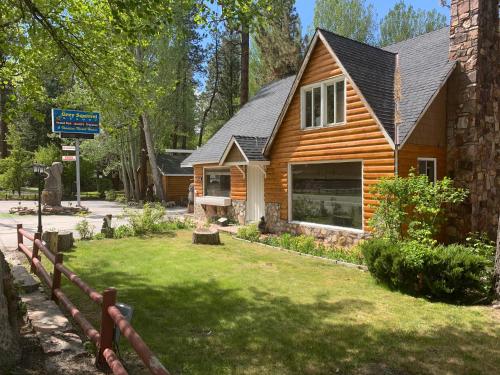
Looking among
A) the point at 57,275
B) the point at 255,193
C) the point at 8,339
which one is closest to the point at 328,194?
the point at 255,193

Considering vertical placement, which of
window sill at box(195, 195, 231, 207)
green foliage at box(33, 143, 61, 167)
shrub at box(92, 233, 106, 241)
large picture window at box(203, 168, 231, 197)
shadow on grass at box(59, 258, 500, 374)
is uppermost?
green foliage at box(33, 143, 61, 167)

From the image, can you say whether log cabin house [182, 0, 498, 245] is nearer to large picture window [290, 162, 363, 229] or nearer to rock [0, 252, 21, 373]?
large picture window [290, 162, 363, 229]

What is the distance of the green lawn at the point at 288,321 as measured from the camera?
4953mm

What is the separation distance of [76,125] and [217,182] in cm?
1351

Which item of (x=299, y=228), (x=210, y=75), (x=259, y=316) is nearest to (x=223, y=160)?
(x=299, y=228)

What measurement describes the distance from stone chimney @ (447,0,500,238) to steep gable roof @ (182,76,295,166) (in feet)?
27.1

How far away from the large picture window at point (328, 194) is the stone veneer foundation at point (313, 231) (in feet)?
0.90

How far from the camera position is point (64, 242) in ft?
40.0

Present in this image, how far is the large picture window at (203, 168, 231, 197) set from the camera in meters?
19.3

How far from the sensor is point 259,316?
6.60m

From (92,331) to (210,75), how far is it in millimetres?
44676

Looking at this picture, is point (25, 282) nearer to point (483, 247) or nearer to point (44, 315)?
point (44, 315)

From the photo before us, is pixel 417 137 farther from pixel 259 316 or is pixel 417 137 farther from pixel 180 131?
pixel 180 131

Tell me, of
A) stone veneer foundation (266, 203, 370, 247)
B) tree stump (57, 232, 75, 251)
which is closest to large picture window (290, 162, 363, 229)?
stone veneer foundation (266, 203, 370, 247)
